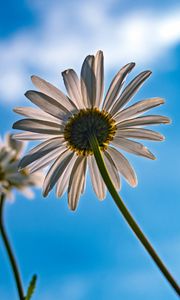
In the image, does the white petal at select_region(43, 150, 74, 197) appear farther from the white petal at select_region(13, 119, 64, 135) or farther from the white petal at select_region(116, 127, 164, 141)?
the white petal at select_region(116, 127, 164, 141)

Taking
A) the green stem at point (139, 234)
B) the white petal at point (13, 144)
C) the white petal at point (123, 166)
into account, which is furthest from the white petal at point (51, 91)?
the white petal at point (13, 144)

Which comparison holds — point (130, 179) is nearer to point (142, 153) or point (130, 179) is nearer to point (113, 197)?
point (142, 153)

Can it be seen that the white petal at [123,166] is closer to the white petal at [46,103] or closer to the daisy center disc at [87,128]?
the daisy center disc at [87,128]

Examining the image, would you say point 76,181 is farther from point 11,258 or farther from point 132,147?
point 11,258

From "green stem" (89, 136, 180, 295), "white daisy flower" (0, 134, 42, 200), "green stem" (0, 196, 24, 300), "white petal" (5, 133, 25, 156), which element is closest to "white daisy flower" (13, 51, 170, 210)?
"green stem" (0, 196, 24, 300)

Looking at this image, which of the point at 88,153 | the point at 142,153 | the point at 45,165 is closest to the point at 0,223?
the point at 45,165

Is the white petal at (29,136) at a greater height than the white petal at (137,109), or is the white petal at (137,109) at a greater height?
the white petal at (29,136)
